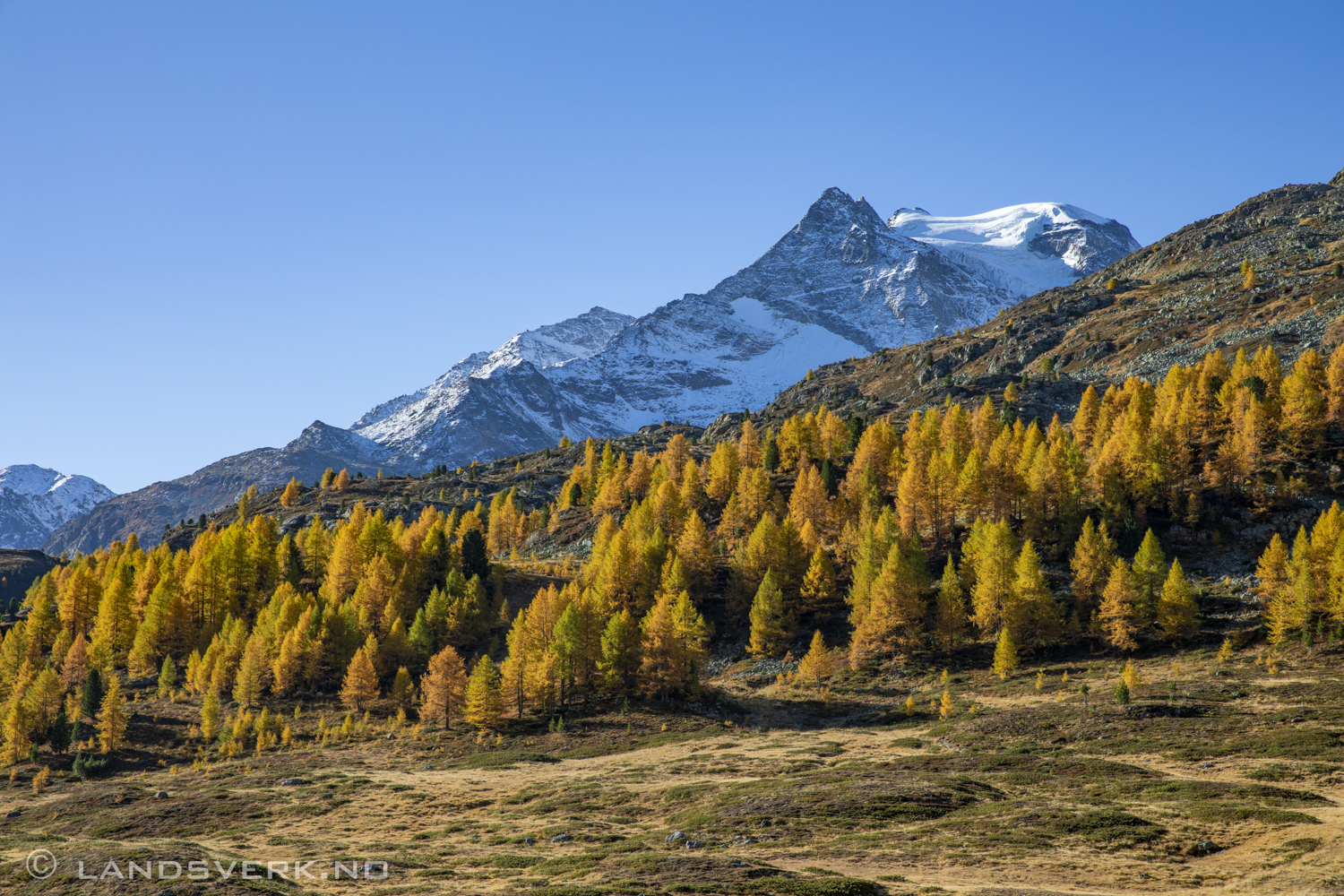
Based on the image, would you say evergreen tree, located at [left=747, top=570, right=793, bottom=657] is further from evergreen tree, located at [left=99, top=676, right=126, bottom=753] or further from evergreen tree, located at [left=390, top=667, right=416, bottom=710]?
evergreen tree, located at [left=99, top=676, right=126, bottom=753]

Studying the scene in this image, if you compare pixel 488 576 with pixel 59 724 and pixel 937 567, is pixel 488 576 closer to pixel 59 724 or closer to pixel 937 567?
pixel 59 724

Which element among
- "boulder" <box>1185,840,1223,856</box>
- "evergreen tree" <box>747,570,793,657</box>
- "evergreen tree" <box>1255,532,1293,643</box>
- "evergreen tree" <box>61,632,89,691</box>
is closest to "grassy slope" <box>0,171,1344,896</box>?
"boulder" <box>1185,840,1223,856</box>

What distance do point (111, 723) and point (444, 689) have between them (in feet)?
99.7

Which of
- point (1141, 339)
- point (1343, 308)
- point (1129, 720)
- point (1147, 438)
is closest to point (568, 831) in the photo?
point (1129, 720)

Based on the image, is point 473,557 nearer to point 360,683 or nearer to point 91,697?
point 360,683

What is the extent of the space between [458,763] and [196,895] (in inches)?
1445

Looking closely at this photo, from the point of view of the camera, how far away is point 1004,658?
246 feet

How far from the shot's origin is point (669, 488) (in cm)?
11662

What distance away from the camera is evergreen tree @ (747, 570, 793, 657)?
88.1m

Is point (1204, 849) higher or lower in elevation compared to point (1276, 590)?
lower

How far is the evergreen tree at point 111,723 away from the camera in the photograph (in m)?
76.2

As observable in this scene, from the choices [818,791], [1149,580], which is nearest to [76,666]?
[818,791]

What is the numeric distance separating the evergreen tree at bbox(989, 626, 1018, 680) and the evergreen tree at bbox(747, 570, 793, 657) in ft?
72.5

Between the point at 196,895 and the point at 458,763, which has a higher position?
the point at 196,895
